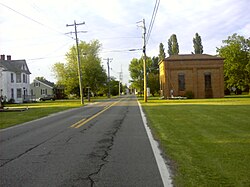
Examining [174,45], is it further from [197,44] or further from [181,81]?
[181,81]

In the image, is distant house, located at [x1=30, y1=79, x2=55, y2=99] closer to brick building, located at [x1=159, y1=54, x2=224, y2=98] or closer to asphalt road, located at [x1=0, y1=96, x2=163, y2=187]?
brick building, located at [x1=159, y1=54, x2=224, y2=98]

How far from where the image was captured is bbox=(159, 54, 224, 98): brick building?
61781mm

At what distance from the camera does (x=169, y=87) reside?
61.7 m

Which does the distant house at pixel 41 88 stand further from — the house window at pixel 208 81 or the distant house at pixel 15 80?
the house window at pixel 208 81

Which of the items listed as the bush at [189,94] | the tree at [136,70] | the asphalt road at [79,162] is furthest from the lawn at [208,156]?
the tree at [136,70]

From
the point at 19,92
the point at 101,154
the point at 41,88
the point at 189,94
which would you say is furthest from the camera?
the point at 41,88

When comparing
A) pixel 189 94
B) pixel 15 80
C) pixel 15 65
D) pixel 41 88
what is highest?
pixel 15 65

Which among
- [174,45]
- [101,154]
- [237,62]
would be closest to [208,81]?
[237,62]

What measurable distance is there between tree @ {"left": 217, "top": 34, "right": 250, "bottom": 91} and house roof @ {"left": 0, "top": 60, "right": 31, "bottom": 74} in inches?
1789

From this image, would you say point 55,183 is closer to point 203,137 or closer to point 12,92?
point 203,137

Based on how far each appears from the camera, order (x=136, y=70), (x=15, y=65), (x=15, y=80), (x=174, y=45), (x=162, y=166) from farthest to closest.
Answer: (x=174, y=45) < (x=136, y=70) < (x=15, y=65) < (x=15, y=80) < (x=162, y=166)

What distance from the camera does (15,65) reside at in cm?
6259

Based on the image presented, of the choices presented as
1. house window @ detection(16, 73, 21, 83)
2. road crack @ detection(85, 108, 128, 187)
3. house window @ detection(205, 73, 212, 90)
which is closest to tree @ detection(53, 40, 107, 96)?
house window @ detection(16, 73, 21, 83)

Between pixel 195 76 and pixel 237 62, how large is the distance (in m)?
19.1
